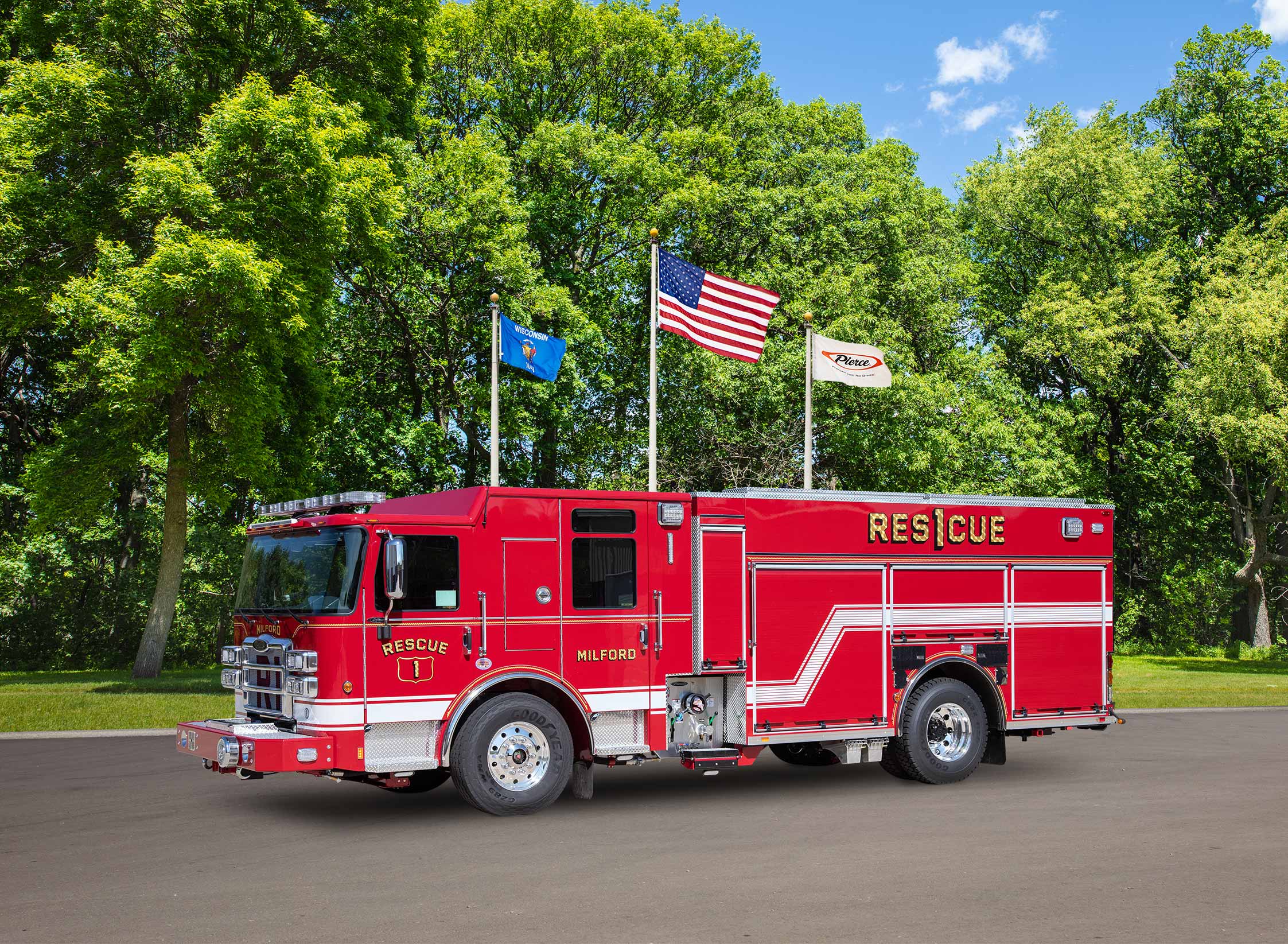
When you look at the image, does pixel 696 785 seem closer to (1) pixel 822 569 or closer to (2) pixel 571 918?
(1) pixel 822 569

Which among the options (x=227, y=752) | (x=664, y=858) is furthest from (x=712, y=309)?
(x=664, y=858)

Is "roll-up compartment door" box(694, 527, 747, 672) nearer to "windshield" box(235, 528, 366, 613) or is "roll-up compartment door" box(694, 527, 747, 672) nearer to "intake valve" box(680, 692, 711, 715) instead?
"intake valve" box(680, 692, 711, 715)

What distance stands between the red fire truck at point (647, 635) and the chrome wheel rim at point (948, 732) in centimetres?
2

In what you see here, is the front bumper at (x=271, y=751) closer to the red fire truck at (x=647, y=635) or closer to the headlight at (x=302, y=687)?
the red fire truck at (x=647, y=635)

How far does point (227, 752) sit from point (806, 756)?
657 cm

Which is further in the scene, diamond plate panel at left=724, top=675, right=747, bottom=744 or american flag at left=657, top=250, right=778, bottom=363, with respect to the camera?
american flag at left=657, top=250, right=778, bottom=363

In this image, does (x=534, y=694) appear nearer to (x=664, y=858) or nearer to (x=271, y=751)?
(x=271, y=751)

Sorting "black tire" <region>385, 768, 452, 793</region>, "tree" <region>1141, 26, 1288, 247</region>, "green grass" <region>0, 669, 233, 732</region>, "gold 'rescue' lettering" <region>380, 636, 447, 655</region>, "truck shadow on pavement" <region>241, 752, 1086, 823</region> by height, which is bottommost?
"green grass" <region>0, 669, 233, 732</region>

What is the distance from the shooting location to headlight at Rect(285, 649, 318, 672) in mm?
9844

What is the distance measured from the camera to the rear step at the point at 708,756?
1127 cm

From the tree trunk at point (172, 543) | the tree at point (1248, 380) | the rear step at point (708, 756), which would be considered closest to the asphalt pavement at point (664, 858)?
the rear step at point (708, 756)

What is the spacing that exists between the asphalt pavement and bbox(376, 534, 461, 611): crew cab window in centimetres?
185

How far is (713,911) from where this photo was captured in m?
7.21

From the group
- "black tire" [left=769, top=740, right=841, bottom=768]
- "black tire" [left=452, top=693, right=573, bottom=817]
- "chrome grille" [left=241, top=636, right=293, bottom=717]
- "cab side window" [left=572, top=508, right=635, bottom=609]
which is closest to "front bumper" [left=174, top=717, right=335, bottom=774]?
"chrome grille" [left=241, top=636, right=293, bottom=717]
